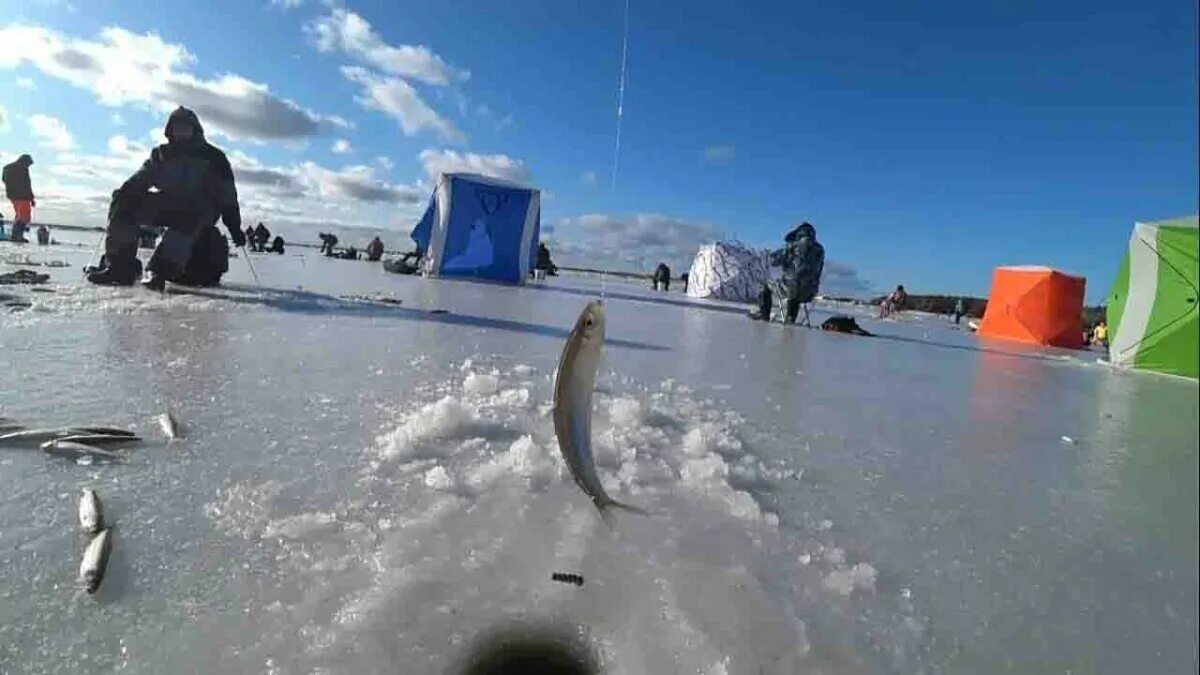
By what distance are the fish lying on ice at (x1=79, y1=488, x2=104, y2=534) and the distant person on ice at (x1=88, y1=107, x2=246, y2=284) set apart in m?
8.50

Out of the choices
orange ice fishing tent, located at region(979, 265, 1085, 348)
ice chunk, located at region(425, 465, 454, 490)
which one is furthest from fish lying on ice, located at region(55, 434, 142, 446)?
orange ice fishing tent, located at region(979, 265, 1085, 348)

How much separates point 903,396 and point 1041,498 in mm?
2983

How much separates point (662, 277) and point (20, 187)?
3023 centimetres

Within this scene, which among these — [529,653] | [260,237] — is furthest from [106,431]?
[260,237]

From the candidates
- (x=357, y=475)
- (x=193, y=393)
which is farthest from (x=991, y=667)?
(x=193, y=393)

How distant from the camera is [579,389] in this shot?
1753 millimetres

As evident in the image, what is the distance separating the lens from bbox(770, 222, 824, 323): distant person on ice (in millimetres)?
14508

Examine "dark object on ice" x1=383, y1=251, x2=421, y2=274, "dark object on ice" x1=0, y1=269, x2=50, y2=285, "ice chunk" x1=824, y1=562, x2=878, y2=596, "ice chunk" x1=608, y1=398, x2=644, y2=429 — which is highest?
"dark object on ice" x1=383, y1=251, x2=421, y2=274

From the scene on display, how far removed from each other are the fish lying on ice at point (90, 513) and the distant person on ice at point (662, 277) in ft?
118

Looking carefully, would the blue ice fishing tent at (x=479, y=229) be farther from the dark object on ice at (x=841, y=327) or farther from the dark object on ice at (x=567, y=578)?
the dark object on ice at (x=567, y=578)

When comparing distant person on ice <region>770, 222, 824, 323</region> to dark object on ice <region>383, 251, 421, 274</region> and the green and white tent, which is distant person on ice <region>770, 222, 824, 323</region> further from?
dark object on ice <region>383, 251, 421, 274</region>

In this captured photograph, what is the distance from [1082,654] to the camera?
6.01 ft

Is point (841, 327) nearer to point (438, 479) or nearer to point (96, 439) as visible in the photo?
point (438, 479)

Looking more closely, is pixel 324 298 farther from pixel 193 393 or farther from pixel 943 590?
pixel 943 590
